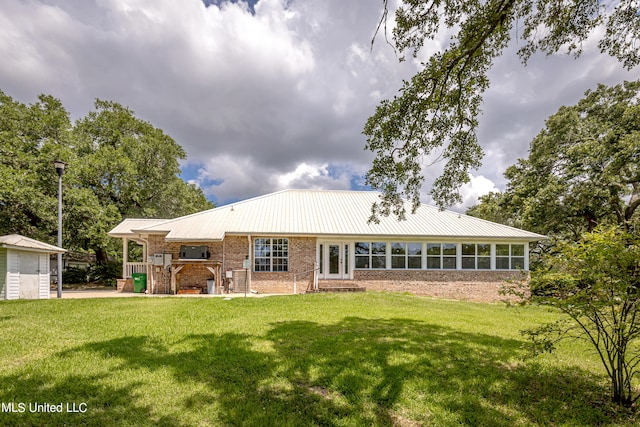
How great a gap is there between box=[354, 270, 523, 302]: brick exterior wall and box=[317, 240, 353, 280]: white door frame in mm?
595

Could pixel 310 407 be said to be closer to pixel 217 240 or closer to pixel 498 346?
pixel 498 346

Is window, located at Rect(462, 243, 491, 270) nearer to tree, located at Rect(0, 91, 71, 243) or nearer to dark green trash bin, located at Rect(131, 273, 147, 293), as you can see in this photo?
dark green trash bin, located at Rect(131, 273, 147, 293)

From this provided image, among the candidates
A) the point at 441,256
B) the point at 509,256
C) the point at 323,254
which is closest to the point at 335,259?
the point at 323,254

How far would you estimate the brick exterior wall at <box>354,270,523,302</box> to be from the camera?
15.4 metres

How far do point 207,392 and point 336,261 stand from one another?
39.6ft

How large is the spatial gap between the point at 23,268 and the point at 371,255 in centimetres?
1463

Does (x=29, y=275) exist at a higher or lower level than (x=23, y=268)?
lower

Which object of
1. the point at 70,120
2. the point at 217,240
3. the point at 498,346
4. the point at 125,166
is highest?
the point at 70,120

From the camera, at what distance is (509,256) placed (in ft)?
52.3

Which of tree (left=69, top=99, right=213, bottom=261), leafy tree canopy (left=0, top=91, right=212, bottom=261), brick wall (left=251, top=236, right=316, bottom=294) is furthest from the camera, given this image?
tree (left=69, top=99, right=213, bottom=261)

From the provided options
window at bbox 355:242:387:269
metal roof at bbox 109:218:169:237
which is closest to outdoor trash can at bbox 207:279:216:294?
metal roof at bbox 109:218:169:237

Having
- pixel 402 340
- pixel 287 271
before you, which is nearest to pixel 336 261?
pixel 287 271

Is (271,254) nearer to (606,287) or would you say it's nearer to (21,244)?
(21,244)

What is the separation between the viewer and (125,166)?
20281 mm
